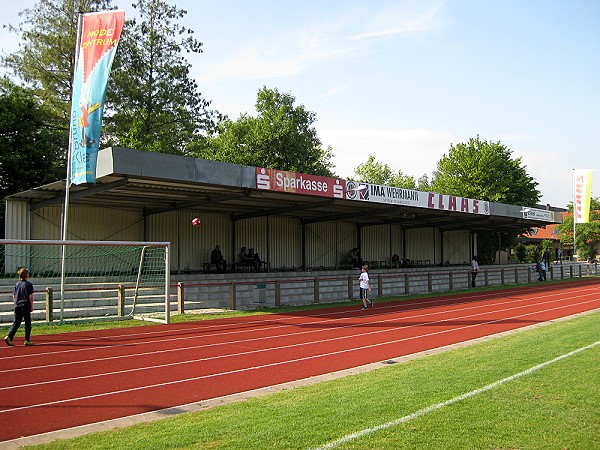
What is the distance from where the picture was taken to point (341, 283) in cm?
2419

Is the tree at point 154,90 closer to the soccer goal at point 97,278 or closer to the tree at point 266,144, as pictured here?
the tree at point 266,144

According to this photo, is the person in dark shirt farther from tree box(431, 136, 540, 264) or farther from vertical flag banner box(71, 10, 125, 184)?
tree box(431, 136, 540, 264)

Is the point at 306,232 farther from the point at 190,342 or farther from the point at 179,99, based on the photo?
the point at 190,342

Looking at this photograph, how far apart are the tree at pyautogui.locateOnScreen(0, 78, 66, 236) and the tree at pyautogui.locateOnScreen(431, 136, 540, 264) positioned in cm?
A: 3331

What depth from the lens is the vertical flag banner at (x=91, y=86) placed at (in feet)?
46.6

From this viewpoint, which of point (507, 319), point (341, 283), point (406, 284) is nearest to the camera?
point (507, 319)

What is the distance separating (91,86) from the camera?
48.0 ft

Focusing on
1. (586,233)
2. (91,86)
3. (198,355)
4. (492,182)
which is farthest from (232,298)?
(586,233)

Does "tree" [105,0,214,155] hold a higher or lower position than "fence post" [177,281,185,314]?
higher

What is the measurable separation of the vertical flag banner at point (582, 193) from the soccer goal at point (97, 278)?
30884mm

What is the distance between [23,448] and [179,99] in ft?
111

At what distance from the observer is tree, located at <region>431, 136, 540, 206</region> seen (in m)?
48.1

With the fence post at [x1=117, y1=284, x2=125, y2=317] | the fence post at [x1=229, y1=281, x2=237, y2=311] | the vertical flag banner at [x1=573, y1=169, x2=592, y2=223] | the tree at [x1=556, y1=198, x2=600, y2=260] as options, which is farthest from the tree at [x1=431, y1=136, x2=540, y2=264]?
the fence post at [x1=117, y1=284, x2=125, y2=317]

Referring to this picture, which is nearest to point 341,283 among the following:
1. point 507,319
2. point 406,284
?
point 406,284
